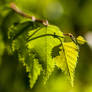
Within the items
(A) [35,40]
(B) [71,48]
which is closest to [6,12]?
(A) [35,40]

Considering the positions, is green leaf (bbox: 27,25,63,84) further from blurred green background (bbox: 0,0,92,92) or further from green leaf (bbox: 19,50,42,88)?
blurred green background (bbox: 0,0,92,92)

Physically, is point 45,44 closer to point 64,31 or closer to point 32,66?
point 32,66

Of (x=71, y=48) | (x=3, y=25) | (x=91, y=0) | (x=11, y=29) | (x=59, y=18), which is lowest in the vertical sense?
(x=71, y=48)

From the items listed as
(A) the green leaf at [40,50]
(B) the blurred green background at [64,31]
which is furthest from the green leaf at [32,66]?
(B) the blurred green background at [64,31]

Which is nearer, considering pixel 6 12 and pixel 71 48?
pixel 71 48

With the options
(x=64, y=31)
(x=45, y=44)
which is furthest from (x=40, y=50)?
(x=64, y=31)

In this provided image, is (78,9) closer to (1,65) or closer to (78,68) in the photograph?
(78,68)
